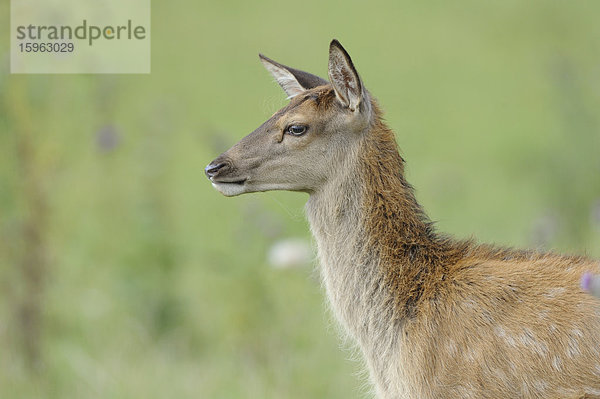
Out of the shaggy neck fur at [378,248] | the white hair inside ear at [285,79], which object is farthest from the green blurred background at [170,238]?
the shaggy neck fur at [378,248]

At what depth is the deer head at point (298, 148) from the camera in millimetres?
5387

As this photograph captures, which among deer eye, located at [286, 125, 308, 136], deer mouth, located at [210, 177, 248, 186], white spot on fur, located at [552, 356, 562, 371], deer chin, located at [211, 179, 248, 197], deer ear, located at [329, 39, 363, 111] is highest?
deer ear, located at [329, 39, 363, 111]

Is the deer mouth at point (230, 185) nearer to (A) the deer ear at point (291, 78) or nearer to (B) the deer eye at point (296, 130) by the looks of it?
(B) the deer eye at point (296, 130)

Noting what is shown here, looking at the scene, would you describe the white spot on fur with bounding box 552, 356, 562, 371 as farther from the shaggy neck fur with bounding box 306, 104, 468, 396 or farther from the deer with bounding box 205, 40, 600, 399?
the shaggy neck fur with bounding box 306, 104, 468, 396

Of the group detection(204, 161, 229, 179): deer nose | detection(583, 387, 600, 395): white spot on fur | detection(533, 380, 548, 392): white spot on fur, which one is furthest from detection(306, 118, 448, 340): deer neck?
detection(583, 387, 600, 395): white spot on fur

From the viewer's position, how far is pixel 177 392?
25.4 ft

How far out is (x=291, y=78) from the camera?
5781 millimetres

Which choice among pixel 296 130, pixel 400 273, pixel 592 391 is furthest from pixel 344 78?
pixel 592 391

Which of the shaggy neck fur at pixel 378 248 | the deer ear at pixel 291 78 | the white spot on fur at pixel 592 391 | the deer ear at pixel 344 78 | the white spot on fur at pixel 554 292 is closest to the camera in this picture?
the white spot on fur at pixel 592 391

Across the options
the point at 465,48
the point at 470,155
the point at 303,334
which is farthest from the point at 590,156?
the point at 465,48

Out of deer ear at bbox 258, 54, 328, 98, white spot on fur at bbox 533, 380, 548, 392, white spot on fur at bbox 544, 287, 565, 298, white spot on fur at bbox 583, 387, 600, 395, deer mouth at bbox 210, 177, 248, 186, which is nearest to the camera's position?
white spot on fur at bbox 583, 387, 600, 395

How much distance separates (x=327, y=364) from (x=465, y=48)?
39.3ft

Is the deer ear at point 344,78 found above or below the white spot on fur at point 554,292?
above

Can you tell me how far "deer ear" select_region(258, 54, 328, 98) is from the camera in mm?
5730
